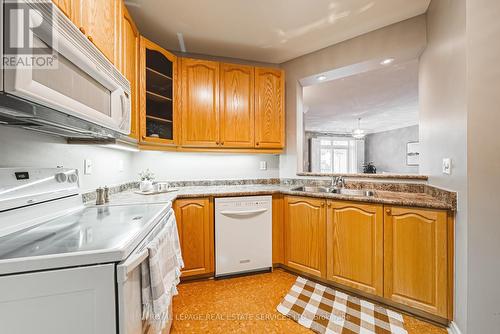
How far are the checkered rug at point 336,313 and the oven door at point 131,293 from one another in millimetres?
1139

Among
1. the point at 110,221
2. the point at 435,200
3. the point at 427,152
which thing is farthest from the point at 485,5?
the point at 110,221

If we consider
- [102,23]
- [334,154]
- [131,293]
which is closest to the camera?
[131,293]

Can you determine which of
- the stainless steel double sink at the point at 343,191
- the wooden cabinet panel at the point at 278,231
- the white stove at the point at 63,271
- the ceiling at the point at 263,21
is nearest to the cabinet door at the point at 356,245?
the stainless steel double sink at the point at 343,191

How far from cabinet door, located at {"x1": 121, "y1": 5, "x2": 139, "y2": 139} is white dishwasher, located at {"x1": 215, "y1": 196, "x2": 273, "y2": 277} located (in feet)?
3.26

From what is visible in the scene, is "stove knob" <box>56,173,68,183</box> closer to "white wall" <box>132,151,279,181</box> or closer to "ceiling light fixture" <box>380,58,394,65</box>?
"white wall" <box>132,151,279,181</box>

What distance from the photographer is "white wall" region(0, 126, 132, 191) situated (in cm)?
96

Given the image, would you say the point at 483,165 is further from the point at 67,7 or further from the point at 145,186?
the point at 145,186

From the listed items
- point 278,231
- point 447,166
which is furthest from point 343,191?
point 447,166

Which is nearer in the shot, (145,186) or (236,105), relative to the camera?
(145,186)

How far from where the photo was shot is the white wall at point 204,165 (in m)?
2.46

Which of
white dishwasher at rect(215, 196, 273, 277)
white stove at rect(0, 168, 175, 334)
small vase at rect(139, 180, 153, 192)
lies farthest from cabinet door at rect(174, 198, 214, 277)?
white stove at rect(0, 168, 175, 334)

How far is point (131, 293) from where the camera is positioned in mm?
738

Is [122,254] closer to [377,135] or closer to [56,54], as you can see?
[56,54]

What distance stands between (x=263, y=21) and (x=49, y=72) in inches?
71.1
